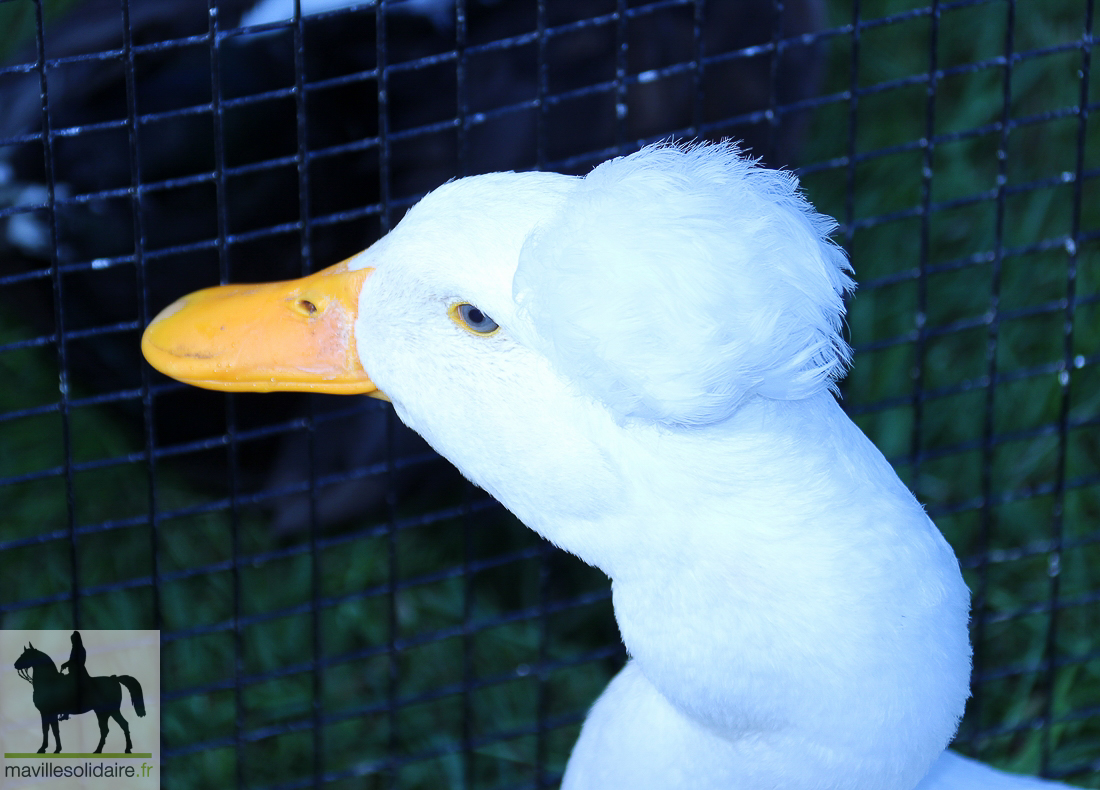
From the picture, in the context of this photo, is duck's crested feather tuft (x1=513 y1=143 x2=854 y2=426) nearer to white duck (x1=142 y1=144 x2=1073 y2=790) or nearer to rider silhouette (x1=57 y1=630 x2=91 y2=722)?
white duck (x1=142 y1=144 x2=1073 y2=790)

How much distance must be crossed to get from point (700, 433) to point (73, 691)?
3.55 feet

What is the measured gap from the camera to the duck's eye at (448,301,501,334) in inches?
40.1

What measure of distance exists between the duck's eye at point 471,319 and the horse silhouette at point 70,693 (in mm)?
873

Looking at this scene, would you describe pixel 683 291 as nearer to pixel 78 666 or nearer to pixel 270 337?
pixel 270 337

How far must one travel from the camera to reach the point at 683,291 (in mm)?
877

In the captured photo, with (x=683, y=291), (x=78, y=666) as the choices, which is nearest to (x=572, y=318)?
(x=683, y=291)

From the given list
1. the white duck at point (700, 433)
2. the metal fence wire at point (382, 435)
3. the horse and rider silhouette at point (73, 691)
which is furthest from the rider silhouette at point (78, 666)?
the white duck at point (700, 433)

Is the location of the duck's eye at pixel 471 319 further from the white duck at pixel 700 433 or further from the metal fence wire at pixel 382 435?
the metal fence wire at pixel 382 435

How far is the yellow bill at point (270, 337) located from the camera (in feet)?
3.81

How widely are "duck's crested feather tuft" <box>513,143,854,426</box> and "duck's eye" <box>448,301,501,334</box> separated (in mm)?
64

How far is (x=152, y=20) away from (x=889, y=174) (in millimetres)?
1299

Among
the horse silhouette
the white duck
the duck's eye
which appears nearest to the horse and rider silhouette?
the horse silhouette

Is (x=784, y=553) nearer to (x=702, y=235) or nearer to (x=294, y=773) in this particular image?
(x=702, y=235)

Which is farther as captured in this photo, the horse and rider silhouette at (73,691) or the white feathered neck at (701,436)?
the horse and rider silhouette at (73,691)
